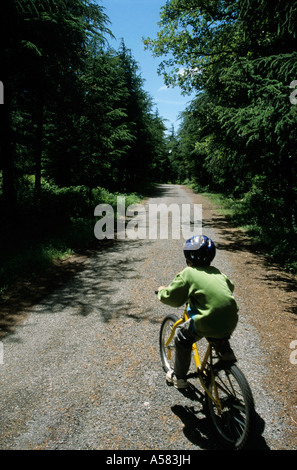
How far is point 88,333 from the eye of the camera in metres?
4.45

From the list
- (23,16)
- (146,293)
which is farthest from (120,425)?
(23,16)

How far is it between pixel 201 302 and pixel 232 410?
1.03 meters

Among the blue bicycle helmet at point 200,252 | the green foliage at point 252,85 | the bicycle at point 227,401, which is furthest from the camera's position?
the green foliage at point 252,85

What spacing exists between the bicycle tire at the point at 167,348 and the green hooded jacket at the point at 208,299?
0.88m

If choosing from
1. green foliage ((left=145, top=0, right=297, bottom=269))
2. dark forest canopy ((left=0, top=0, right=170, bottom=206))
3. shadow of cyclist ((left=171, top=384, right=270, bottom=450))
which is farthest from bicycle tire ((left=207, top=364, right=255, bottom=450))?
dark forest canopy ((left=0, top=0, right=170, bottom=206))

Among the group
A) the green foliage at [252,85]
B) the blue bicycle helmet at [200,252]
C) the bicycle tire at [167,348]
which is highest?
the green foliage at [252,85]

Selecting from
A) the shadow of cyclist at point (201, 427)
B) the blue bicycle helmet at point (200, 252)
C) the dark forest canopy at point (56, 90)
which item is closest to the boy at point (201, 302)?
the blue bicycle helmet at point (200, 252)

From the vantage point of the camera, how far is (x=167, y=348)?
3643 millimetres

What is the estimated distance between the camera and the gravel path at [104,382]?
2.68 meters

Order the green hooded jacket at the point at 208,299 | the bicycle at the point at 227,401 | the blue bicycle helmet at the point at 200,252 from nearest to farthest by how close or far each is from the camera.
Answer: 1. the bicycle at the point at 227,401
2. the green hooded jacket at the point at 208,299
3. the blue bicycle helmet at the point at 200,252

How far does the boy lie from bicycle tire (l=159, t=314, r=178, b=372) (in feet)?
1.55

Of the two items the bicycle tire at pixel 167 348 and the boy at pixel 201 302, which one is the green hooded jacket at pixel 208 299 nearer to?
the boy at pixel 201 302

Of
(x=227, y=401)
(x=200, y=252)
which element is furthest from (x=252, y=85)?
(x=227, y=401)

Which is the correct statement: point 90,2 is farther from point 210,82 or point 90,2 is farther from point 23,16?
point 210,82
